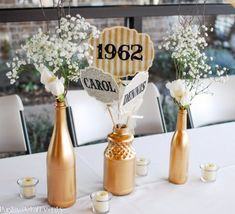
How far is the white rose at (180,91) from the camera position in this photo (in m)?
1.27

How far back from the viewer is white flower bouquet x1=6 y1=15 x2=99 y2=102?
3.52 ft

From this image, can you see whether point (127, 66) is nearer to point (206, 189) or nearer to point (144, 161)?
point (144, 161)

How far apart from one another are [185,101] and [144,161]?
27cm

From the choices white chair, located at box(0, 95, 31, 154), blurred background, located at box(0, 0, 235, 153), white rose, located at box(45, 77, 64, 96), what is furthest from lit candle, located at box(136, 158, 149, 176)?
blurred background, located at box(0, 0, 235, 153)

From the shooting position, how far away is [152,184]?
1.37 meters

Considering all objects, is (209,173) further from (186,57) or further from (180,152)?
(186,57)

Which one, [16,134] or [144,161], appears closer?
[144,161]

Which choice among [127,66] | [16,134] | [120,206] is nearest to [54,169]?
[120,206]

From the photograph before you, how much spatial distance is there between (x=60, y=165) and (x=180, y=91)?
16.4 inches

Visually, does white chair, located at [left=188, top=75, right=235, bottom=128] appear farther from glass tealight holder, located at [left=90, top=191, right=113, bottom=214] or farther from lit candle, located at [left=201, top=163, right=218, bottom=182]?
glass tealight holder, located at [left=90, top=191, right=113, bottom=214]

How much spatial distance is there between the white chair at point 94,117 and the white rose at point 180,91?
60cm

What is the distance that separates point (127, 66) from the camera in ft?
4.11

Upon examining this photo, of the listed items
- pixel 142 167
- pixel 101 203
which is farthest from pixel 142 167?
pixel 101 203

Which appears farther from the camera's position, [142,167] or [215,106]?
[215,106]
